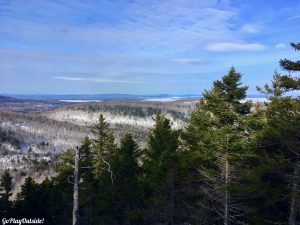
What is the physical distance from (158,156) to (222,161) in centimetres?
1226

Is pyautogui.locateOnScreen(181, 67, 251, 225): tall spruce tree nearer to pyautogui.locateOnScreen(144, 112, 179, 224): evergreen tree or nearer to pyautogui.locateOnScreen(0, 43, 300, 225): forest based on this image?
pyautogui.locateOnScreen(0, 43, 300, 225): forest

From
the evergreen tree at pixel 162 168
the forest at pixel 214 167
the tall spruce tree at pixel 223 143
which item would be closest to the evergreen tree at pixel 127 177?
the forest at pixel 214 167

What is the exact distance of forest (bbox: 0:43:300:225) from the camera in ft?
65.6

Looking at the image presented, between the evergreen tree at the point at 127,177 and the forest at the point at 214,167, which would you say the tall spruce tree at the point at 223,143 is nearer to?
the forest at the point at 214,167

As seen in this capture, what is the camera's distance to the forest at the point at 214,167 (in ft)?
65.6

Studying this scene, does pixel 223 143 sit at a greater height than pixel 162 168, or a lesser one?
greater

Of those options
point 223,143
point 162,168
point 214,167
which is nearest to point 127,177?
point 162,168

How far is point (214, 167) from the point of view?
2570 cm

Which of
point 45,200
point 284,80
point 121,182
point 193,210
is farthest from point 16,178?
point 284,80

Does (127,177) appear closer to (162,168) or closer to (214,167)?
(162,168)

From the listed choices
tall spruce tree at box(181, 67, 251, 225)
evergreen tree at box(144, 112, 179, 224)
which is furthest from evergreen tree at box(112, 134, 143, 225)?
tall spruce tree at box(181, 67, 251, 225)

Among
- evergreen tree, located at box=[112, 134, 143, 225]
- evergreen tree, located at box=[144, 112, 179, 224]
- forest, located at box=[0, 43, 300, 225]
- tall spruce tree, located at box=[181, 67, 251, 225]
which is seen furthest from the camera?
evergreen tree, located at box=[112, 134, 143, 225]

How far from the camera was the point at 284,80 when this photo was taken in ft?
62.3

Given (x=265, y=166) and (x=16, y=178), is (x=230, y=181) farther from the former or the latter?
(x=16, y=178)
